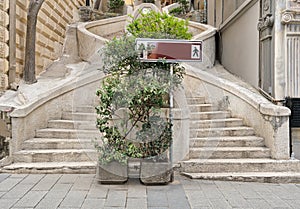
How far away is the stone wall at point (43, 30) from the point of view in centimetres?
911

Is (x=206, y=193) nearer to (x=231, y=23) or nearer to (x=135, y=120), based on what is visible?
(x=135, y=120)

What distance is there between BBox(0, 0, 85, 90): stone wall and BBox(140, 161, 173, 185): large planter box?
5042 millimetres

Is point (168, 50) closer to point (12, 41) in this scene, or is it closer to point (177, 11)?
point (12, 41)

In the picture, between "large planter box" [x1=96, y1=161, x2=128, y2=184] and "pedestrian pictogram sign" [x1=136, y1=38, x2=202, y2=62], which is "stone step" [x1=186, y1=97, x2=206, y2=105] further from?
"large planter box" [x1=96, y1=161, x2=128, y2=184]

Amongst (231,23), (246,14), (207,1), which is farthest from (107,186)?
(207,1)

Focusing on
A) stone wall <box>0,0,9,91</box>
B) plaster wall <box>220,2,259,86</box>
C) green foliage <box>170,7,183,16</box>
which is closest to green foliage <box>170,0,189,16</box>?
green foliage <box>170,7,183,16</box>

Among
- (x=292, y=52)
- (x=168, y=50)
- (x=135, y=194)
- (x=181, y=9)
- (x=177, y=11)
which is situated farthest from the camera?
(x=181, y=9)

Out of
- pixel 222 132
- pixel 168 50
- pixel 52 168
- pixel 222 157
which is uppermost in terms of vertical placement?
pixel 168 50

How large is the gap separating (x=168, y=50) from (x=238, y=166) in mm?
2545

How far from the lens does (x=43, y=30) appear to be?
1262cm

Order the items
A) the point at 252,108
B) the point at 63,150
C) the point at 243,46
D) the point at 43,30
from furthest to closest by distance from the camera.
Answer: the point at 43,30
the point at 243,46
the point at 252,108
the point at 63,150

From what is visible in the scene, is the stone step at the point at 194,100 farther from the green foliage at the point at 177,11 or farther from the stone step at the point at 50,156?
the green foliage at the point at 177,11

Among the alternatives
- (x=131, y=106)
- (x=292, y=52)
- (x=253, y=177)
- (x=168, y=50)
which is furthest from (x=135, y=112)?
(x=292, y=52)

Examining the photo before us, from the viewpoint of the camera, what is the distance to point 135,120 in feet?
19.4
